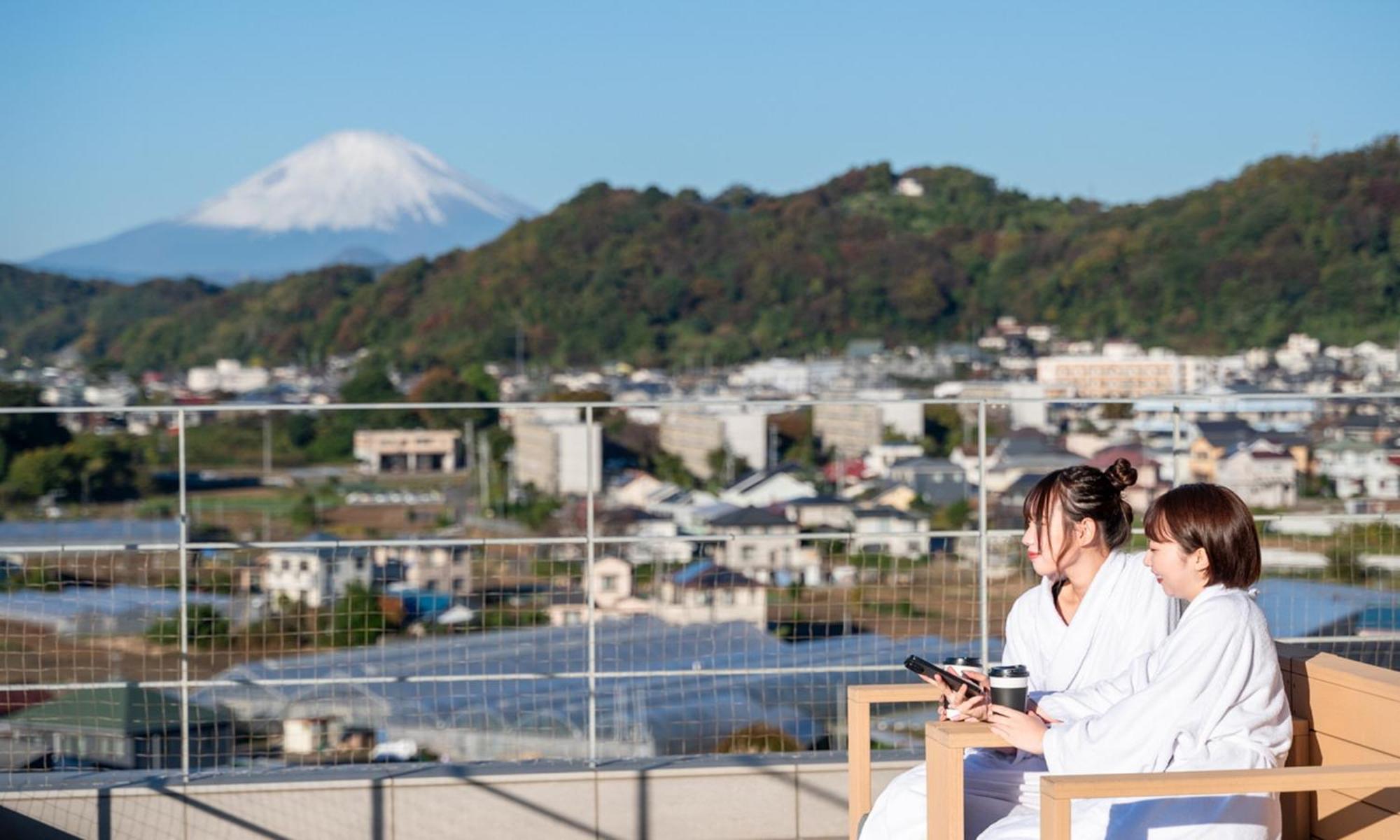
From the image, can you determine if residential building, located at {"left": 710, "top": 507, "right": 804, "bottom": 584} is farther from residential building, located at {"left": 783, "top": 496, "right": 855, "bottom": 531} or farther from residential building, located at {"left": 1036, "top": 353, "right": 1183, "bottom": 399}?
residential building, located at {"left": 1036, "top": 353, "right": 1183, "bottom": 399}

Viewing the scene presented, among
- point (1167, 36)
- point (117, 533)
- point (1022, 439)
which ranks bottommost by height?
point (117, 533)

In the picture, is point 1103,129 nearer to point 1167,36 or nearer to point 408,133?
point 1167,36

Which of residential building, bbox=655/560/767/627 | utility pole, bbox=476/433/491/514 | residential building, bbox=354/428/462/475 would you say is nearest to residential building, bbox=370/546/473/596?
residential building, bbox=655/560/767/627

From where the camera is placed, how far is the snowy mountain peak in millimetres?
87812

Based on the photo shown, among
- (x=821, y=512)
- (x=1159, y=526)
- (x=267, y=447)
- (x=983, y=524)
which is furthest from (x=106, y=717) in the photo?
(x=267, y=447)

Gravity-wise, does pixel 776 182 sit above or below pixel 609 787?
above

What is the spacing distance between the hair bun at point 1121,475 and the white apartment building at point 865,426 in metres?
32.7

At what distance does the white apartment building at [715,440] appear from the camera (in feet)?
130

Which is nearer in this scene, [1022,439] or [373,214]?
[1022,439]

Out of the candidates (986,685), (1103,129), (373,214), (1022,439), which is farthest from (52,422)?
(373,214)

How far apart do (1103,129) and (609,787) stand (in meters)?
56.6

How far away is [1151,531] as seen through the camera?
2111mm

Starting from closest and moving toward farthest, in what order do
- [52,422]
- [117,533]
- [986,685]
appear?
[986,685] < [117,533] < [52,422]

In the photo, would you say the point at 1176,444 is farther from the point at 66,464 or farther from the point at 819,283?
the point at 819,283
